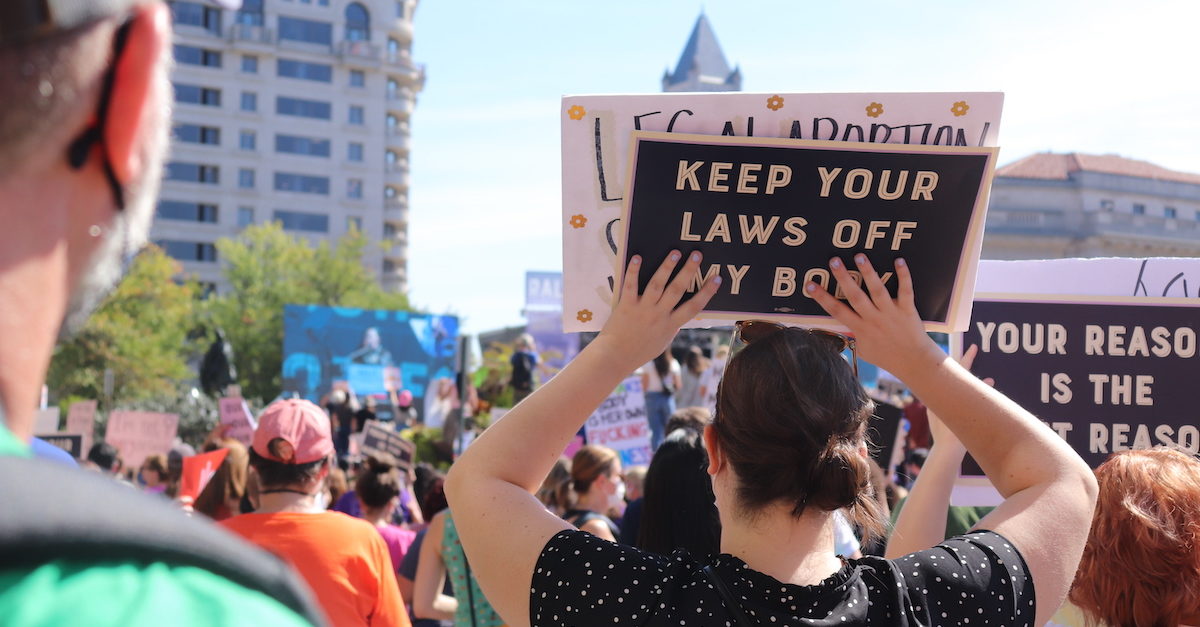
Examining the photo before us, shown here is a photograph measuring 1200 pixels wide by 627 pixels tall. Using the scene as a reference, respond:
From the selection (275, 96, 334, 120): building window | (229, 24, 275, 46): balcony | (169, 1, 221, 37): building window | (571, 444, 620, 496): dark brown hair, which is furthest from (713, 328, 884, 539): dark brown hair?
(229, 24, 275, 46): balcony

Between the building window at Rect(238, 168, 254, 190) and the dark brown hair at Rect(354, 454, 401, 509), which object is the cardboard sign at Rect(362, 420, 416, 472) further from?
the building window at Rect(238, 168, 254, 190)

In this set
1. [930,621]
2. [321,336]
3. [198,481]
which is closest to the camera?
[930,621]

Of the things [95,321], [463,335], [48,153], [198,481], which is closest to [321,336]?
[95,321]

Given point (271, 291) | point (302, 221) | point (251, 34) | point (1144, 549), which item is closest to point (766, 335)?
point (1144, 549)

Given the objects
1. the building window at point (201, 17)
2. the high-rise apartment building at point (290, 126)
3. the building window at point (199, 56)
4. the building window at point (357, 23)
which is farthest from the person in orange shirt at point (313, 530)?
the building window at point (357, 23)

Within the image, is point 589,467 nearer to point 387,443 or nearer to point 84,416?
point 387,443

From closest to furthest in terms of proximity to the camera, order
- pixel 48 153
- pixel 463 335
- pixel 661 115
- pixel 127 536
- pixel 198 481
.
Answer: pixel 127 536 < pixel 48 153 < pixel 661 115 < pixel 198 481 < pixel 463 335

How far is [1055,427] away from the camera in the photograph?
3449 millimetres

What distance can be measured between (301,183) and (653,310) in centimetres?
8413

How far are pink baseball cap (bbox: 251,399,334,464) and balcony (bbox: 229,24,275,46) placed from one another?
83.7 m

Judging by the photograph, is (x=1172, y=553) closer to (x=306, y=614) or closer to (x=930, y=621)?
(x=930, y=621)

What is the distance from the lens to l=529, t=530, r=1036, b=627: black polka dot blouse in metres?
1.96

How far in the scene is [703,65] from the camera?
388 ft

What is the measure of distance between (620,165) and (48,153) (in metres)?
1.65
